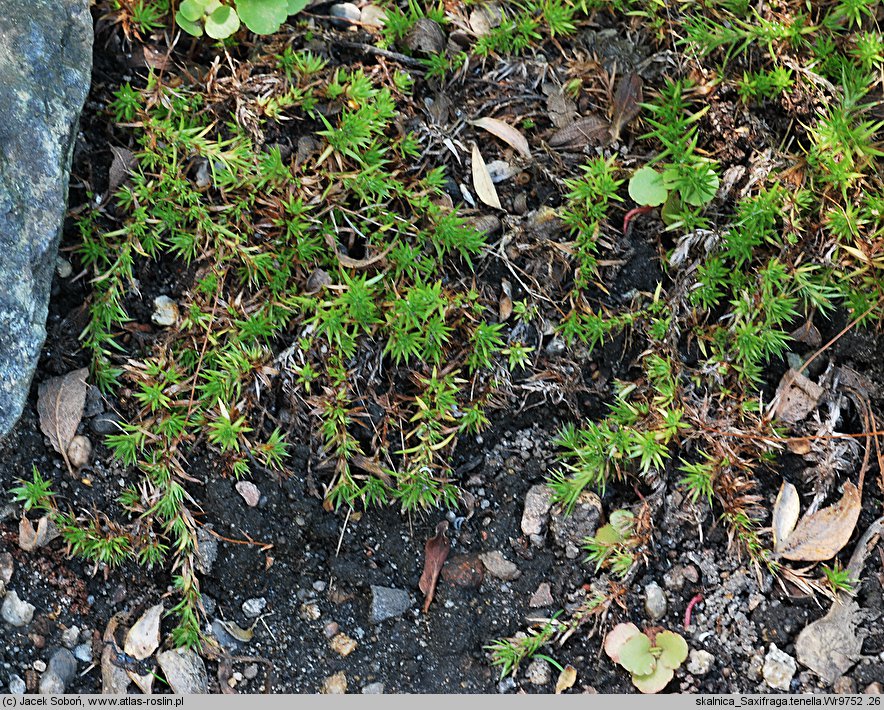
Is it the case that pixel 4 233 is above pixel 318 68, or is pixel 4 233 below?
below

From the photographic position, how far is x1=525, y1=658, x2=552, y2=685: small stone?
10.1 feet

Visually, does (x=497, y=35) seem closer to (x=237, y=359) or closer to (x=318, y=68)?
(x=318, y=68)

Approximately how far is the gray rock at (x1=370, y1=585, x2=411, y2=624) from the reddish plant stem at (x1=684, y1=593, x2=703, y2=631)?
0.98 meters

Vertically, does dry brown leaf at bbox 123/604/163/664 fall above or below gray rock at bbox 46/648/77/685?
above

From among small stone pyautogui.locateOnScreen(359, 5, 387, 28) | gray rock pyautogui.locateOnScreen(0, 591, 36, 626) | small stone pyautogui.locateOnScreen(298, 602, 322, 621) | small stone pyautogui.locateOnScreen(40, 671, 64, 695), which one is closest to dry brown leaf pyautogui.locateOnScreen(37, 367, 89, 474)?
gray rock pyautogui.locateOnScreen(0, 591, 36, 626)

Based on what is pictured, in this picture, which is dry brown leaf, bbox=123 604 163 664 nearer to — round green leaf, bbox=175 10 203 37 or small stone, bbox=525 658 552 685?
small stone, bbox=525 658 552 685

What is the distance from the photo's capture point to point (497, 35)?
3.34 meters

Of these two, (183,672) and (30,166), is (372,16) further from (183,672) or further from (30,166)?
(183,672)

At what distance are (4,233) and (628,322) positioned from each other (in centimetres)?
218

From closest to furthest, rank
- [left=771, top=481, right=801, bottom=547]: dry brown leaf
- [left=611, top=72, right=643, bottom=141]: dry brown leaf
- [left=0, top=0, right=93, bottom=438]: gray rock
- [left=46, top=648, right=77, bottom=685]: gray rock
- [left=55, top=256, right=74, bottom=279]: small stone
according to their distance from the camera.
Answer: [left=0, top=0, right=93, bottom=438]: gray rock
[left=46, top=648, right=77, bottom=685]: gray rock
[left=771, top=481, right=801, bottom=547]: dry brown leaf
[left=55, top=256, right=74, bottom=279]: small stone
[left=611, top=72, right=643, bottom=141]: dry brown leaf

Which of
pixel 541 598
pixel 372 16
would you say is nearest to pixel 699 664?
pixel 541 598

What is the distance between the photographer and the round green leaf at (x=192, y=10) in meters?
3.22

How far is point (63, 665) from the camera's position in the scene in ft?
9.92
